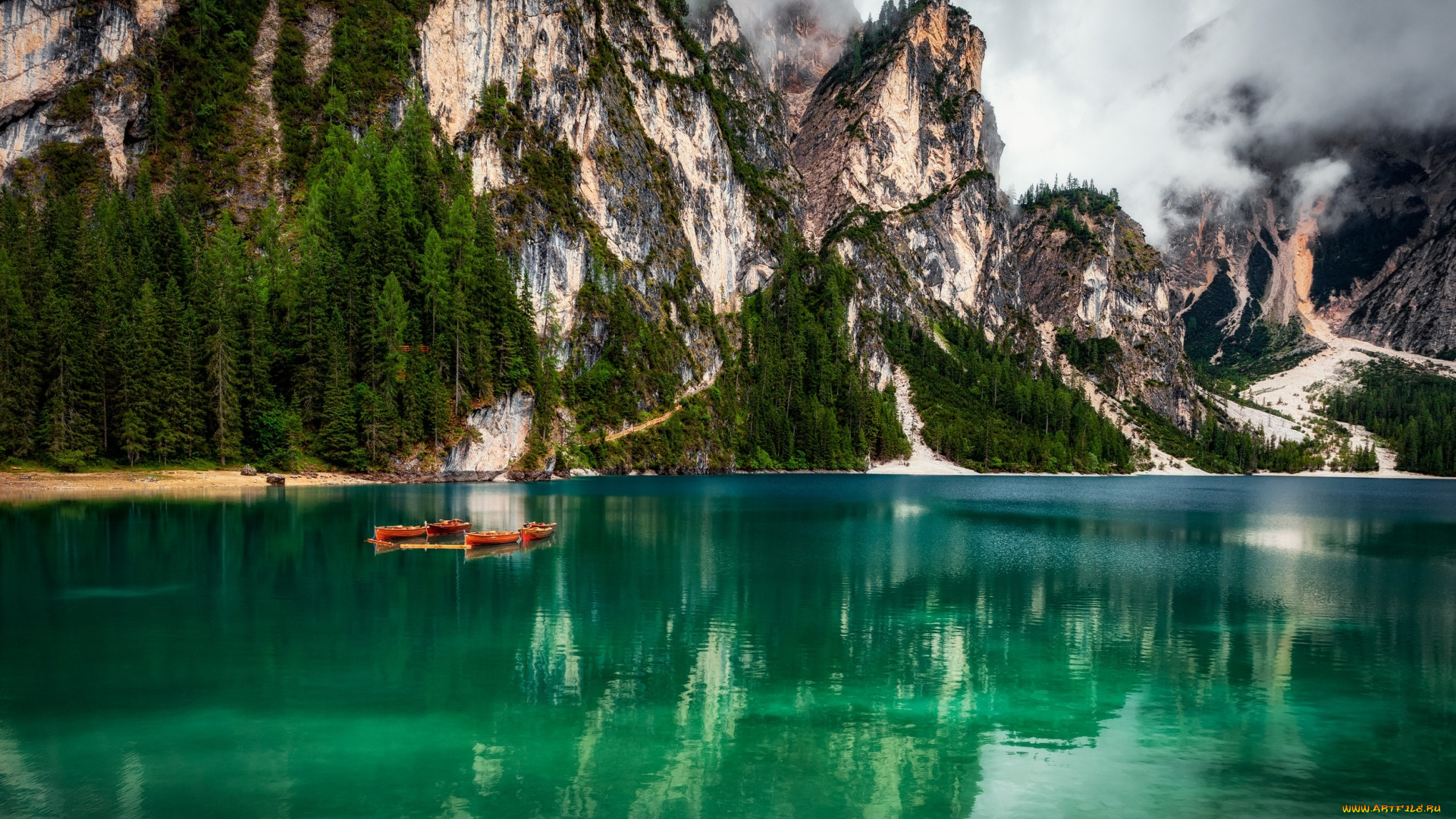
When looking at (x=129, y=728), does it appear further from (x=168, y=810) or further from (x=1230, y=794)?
(x=1230, y=794)

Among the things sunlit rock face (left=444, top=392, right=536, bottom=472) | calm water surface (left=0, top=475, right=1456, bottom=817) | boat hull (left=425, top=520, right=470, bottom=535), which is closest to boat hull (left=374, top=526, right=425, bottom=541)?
boat hull (left=425, top=520, right=470, bottom=535)

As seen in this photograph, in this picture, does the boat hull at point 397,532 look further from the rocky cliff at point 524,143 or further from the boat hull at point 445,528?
the rocky cliff at point 524,143

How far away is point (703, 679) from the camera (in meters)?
23.5

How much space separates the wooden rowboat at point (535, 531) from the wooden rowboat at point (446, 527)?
15.6ft

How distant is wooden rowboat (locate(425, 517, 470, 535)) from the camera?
165 ft

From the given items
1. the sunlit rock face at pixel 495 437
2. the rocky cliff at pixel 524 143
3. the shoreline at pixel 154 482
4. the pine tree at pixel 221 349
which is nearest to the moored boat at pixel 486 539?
the shoreline at pixel 154 482

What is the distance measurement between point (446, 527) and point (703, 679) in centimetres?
3296

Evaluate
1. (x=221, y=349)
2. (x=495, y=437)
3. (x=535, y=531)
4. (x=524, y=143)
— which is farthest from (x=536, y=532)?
(x=524, y=143)

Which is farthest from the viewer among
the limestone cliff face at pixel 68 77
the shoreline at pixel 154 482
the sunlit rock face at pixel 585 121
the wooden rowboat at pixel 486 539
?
the sunlit rock face at pixel 585 121

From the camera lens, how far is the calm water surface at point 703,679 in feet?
53.5

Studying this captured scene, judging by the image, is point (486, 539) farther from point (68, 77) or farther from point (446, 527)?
point (68, 77)

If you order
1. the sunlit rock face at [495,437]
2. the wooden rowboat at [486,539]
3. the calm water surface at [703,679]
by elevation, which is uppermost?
the sunlit rock face at [495,437]

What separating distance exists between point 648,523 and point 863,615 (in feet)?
108

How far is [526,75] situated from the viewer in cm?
14362
